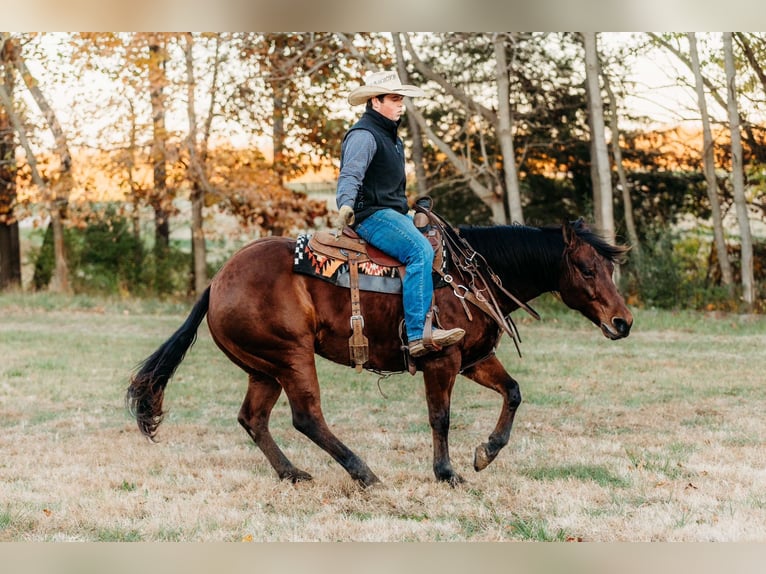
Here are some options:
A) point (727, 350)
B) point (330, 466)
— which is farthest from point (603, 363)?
point (330, 466)

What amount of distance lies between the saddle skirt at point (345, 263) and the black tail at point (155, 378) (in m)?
0.75

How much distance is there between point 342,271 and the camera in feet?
18.5

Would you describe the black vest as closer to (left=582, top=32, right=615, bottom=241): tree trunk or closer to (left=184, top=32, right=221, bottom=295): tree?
(left=582, top=32, right=615, bottom=241): tree trunk

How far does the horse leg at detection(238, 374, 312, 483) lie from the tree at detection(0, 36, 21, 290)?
1367cm

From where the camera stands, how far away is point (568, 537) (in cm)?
466

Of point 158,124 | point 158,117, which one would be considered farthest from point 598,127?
point 158,117

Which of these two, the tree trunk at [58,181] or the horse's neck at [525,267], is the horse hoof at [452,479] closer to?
the horse's neck at [525,267]

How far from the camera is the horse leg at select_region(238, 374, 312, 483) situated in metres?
5.86

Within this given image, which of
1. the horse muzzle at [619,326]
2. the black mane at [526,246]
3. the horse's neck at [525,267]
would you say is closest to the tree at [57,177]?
the black mane at [526,246]

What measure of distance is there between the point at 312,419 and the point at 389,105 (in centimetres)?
202

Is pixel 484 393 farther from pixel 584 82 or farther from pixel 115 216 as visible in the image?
pixel 115 216

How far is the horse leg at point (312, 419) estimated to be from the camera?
552 cm

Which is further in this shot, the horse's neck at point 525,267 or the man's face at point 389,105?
the horse's neck at point 525,267

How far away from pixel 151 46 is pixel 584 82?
27.4ft
